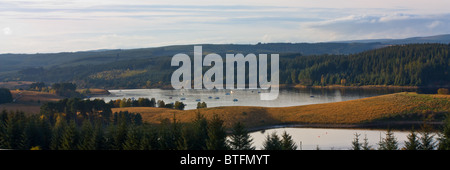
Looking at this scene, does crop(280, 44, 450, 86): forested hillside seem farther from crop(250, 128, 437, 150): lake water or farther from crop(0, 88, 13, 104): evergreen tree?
crop(0, 88, 13, 104): evergreen tree

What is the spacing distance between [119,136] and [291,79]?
162702mm

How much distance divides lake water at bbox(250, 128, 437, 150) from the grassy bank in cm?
679

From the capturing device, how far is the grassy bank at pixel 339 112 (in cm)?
7944

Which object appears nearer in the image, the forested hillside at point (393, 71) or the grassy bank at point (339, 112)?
the grassy bank at point (339, 112)

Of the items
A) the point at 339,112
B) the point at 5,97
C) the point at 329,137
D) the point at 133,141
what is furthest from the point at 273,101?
the point at 133,141

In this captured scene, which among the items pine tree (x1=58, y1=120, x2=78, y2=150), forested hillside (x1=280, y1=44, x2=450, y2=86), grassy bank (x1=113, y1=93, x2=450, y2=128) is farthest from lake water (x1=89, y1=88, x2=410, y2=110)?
pine tree (x1=58, y1=120, x2=78, y2=150)

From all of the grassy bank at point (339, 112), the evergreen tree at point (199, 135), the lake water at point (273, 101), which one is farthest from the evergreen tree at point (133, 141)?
the lake water at point (273, 101)

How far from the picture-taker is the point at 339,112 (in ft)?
284

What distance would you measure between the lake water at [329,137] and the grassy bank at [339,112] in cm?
679

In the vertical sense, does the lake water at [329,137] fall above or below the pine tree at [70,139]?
below

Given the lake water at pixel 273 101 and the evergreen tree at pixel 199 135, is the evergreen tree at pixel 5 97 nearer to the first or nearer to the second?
the lake water at pixel 273 101

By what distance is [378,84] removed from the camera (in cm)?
16838
